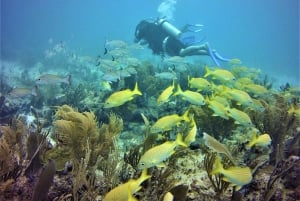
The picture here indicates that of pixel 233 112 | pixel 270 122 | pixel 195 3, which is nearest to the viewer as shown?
pixel 233 112

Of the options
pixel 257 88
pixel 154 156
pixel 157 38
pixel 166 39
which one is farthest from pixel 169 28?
pixel 154 156

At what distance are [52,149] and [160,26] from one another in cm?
1211

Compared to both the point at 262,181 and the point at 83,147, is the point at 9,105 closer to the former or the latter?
the point at 83,147

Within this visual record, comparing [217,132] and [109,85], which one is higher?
[109,85]

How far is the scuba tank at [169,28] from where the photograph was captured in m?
15.7

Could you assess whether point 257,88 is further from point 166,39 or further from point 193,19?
point 193,19

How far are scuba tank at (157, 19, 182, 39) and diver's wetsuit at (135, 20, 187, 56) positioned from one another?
0.59 ft

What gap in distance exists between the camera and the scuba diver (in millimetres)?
15336

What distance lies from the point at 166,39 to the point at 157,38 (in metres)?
0.86

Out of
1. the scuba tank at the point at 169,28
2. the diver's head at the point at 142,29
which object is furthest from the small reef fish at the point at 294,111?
the diver's head at the point at 142,29

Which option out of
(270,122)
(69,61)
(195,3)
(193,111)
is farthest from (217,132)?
(195,3)

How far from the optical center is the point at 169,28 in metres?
15.9

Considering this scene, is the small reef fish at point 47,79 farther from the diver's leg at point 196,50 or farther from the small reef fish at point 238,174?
the diver's leg at point 196,50

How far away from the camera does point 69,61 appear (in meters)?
27.7
